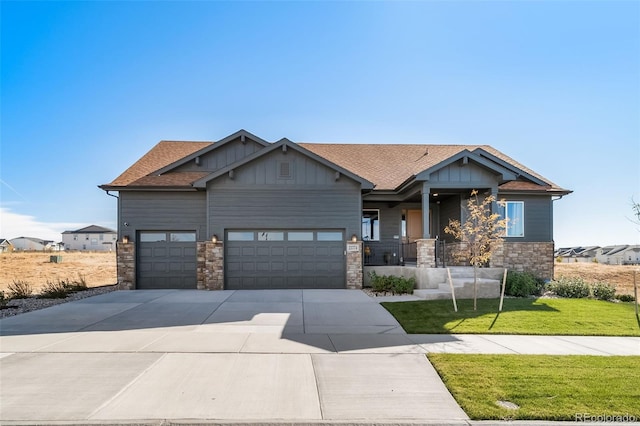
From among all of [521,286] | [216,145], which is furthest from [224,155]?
[521,286]

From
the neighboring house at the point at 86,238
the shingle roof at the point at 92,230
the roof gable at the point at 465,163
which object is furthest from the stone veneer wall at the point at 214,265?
the shingle roof at the point at 92,230

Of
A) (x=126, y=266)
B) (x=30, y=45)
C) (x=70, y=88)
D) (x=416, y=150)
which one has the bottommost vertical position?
(x=126, y=266)

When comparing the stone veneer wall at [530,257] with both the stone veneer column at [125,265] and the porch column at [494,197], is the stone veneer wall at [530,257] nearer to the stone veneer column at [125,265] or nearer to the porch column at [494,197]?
the porch column at [494,197]

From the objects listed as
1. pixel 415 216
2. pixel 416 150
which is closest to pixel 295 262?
pixel 415 216

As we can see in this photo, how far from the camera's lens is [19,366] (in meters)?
5.73

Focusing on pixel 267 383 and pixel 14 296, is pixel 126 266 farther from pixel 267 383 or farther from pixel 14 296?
pixel 267 383

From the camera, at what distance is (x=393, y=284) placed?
14.0 meters

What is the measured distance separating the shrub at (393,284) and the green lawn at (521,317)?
2069mm

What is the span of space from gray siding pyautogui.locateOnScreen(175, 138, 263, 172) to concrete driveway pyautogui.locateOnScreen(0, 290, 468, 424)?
28.5ft

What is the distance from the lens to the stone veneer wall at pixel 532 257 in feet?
54.4

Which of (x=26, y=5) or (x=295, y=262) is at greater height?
(x=26, y=5)

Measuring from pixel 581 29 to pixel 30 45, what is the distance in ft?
64.1

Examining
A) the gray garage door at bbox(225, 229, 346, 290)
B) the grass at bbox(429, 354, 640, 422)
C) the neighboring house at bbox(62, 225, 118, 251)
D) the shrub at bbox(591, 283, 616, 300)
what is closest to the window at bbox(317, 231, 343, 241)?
the gray garage door at bbox(225, 229, 346, 290)

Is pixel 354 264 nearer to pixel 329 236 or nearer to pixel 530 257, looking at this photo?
pixel 329 236
